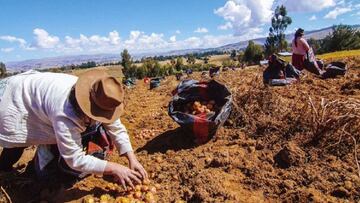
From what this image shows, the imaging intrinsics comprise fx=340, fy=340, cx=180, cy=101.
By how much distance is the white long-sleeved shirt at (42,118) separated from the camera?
95.6 inches

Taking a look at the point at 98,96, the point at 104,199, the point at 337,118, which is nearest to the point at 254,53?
the point at 337,118

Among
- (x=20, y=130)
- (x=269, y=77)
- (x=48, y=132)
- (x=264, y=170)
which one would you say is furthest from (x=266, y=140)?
(x=269, y=77)

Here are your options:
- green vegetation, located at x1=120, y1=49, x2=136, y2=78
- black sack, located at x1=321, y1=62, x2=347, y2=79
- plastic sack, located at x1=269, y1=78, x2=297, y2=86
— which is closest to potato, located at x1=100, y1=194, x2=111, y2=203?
plastic sack, located at x1=269, y1=78, x2=297, y2=86

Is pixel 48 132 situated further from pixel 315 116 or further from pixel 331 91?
pixel 331 91

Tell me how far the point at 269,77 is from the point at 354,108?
3.86m

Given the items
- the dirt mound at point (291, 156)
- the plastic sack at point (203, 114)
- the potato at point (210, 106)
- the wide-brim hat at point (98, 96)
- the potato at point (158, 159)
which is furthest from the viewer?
the potato at point (210, 106)

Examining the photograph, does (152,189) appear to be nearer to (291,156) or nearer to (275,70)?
(291,156)

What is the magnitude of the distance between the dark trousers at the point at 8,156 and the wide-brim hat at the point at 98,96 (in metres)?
1.30

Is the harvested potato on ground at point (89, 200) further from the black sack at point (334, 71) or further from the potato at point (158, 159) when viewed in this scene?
the black sack at point (334, 71)

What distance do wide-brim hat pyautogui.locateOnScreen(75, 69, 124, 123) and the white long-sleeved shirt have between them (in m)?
0.12

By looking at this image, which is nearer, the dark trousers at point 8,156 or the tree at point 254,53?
the dark trousers at point 8,156

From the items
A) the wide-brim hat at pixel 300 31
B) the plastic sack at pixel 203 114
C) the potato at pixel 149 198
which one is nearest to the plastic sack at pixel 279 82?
the wide-brim hat at pixel 300 31

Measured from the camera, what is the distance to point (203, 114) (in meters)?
3.92

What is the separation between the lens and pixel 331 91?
5.52m
